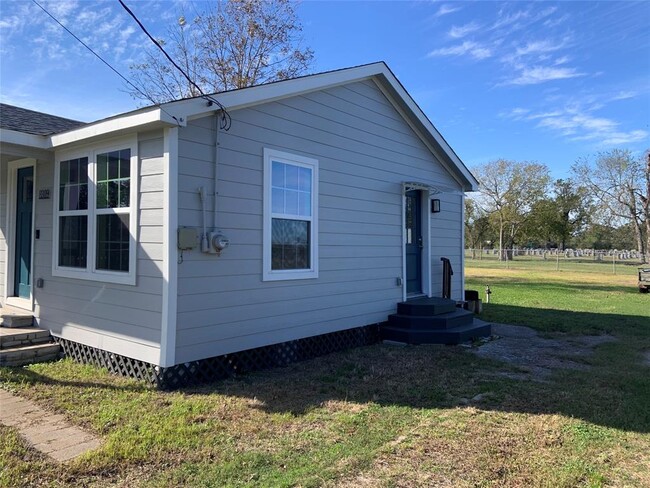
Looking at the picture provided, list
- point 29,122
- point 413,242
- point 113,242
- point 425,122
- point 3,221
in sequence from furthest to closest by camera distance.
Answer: point 413,242 → point 425,122 → point 3,221 → point 29,122 → point 113,242

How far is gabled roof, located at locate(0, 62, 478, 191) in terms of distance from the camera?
4379mm

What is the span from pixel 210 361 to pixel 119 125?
104 inches

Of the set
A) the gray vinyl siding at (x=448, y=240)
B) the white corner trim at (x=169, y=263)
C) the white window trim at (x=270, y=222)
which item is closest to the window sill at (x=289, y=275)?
the white window trim at (x=270, y=222)

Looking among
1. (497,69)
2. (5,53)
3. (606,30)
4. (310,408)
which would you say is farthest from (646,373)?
(497,69)

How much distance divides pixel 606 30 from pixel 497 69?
3723mm

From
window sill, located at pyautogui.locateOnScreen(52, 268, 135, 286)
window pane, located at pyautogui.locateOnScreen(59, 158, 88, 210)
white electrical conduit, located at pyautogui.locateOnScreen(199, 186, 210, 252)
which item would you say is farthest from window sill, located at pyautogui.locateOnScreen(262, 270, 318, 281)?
window pane, located at pyautogui.locateOnScreen(59, 158, 88, 210)

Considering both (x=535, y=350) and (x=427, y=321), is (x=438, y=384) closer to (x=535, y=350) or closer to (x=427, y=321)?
(x=427, y=321)

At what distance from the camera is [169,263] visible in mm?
4379

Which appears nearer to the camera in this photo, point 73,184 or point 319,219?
point 73,184

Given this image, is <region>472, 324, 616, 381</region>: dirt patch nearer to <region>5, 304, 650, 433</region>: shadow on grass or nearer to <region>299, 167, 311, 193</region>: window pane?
<region>5, 304, 650, 433</region>: shadow on grass

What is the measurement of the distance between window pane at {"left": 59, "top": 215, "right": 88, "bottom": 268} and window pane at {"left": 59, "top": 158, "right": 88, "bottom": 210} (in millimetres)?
170

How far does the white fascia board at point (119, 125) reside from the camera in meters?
4.27

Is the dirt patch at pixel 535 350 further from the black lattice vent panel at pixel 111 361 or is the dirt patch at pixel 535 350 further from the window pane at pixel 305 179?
the black lattice vent panel at pixel 111 361

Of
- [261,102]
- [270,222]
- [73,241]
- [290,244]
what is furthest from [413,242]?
[73,241]
